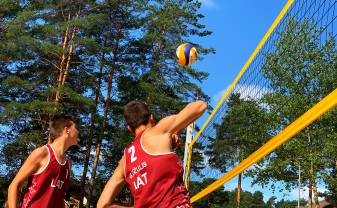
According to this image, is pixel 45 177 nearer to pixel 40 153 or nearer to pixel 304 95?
pixel 40 153

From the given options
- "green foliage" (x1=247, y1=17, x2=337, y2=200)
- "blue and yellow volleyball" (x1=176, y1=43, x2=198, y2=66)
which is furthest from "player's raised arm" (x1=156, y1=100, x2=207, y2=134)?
"green foliage" (x1=247, y1=17, x2=337, y2=200)

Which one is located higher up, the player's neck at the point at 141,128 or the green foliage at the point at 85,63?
the green foliage at the point at 85,63

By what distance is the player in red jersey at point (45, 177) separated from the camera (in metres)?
3.77

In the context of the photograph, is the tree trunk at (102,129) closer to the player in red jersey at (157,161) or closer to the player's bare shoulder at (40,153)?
the player's bare shoulder at (40,153)

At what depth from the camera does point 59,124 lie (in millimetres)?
4250

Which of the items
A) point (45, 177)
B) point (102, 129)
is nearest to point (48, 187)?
point (45, 177)

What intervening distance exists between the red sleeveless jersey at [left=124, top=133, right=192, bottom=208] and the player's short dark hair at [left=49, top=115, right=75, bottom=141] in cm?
162

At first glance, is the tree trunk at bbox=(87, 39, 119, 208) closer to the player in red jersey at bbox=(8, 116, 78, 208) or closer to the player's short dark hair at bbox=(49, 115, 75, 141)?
the player's short dark hair at bbox=(49, 115, 75, 141)

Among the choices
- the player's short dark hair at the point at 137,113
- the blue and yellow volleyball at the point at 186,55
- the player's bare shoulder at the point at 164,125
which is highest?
the blue and yellow volleyball at the point at 186,55

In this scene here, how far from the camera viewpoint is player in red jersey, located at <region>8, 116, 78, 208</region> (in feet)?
12.4

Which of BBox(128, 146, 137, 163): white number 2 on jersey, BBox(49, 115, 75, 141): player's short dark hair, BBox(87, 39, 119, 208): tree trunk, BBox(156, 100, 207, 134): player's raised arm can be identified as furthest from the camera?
BBox(87, 39, 119, 208): tree trunk

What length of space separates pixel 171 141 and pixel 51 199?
4.97 ft

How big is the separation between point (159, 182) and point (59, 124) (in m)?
1.78

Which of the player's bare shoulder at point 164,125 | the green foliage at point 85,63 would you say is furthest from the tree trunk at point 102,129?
the player's bare shoulder at point 164,125
